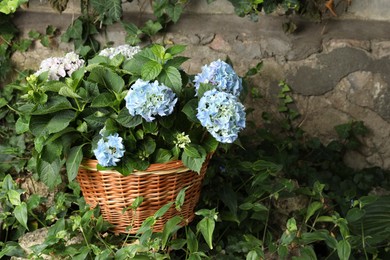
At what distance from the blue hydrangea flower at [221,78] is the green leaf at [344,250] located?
673 mm

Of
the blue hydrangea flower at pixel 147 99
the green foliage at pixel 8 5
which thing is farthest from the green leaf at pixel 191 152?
the green foliage at pixel 8 5

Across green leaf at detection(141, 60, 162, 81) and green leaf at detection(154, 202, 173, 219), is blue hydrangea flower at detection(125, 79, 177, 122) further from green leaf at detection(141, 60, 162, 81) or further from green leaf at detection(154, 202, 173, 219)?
green leaf at detection(154, 202, 173, 219)

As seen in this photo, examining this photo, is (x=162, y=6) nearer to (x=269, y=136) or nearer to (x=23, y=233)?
(x=269, y=136)

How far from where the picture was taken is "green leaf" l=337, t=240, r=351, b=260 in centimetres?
207

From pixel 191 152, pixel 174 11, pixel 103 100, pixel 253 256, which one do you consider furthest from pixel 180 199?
pixel 174 11

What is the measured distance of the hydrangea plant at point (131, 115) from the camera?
1882mm

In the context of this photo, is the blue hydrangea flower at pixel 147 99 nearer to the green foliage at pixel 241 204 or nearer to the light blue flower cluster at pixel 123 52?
the green foliage at pixel 241 204

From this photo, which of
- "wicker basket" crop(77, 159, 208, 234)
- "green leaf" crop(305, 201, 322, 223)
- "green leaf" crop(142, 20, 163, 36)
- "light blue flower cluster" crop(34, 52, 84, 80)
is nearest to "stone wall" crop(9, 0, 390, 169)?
"green leaf" crop(142, 20, 163, 36)

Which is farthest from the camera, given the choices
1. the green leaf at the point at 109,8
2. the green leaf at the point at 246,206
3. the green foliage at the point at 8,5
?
the green leaf at the point at 109,8

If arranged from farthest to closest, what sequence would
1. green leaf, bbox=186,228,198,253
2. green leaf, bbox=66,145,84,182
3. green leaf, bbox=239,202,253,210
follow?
green leaf, bbox=239,202,253,210, green leaf, bbox=186,228,198,253, green leaf, bbox=66,145,84,182

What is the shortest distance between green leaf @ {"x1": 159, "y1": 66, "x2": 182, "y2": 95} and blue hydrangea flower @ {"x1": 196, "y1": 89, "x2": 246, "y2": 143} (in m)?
0.11

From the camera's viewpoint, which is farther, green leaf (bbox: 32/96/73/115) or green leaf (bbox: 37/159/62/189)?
green leaf (bbox: 37/159/62/189)

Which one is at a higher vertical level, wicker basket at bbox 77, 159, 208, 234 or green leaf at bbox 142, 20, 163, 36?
green leaf at bbox 142, 20, 163, 36

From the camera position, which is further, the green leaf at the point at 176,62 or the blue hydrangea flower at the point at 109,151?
the green leaf at the point at 176,62
